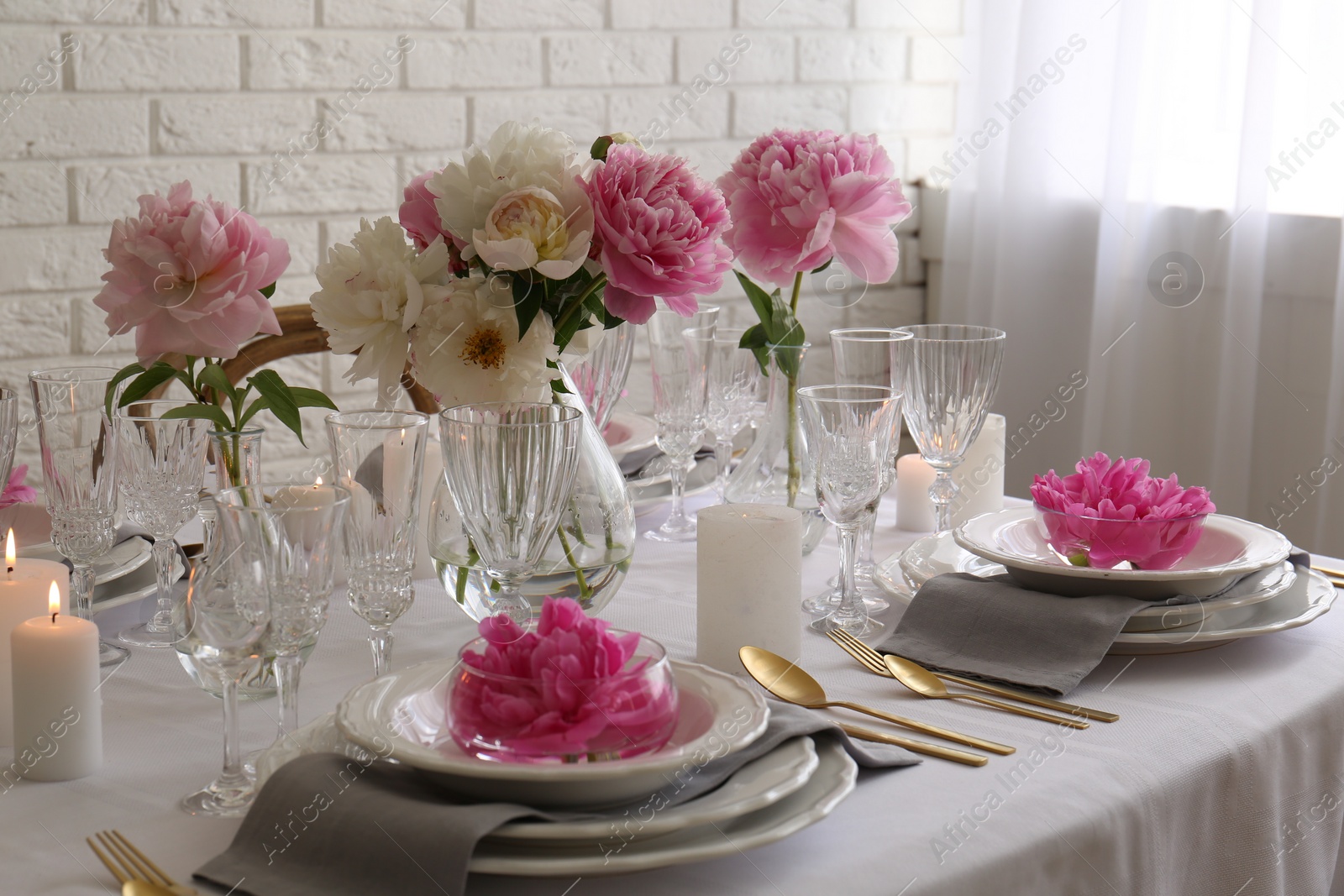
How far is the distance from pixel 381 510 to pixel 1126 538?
55 centimetres

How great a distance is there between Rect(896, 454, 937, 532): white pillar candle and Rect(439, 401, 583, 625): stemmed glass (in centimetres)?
57

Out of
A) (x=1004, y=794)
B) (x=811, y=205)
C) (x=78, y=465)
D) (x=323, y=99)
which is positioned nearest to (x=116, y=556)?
(x=78, y=465)

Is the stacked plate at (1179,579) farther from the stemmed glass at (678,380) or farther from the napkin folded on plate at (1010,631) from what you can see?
the stemmed glass at (678,380)

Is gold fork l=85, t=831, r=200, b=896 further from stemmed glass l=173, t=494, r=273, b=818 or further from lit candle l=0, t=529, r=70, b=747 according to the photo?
lit candle l=0, t=529, r=70, b=747

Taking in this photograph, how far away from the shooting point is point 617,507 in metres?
0.95

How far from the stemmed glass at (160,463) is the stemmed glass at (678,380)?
0.43m

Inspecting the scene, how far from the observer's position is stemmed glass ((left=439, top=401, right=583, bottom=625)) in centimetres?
79

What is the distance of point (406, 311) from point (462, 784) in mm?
361

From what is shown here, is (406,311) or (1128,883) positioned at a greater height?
(406,311)

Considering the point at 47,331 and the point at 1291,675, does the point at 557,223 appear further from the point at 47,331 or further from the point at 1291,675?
the point at 47,331

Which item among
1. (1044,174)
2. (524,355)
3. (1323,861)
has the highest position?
(1044,174)

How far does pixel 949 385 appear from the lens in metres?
1.08

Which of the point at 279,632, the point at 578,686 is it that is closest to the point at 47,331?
the point at 279,632

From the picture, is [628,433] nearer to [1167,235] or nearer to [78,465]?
[78,465]
